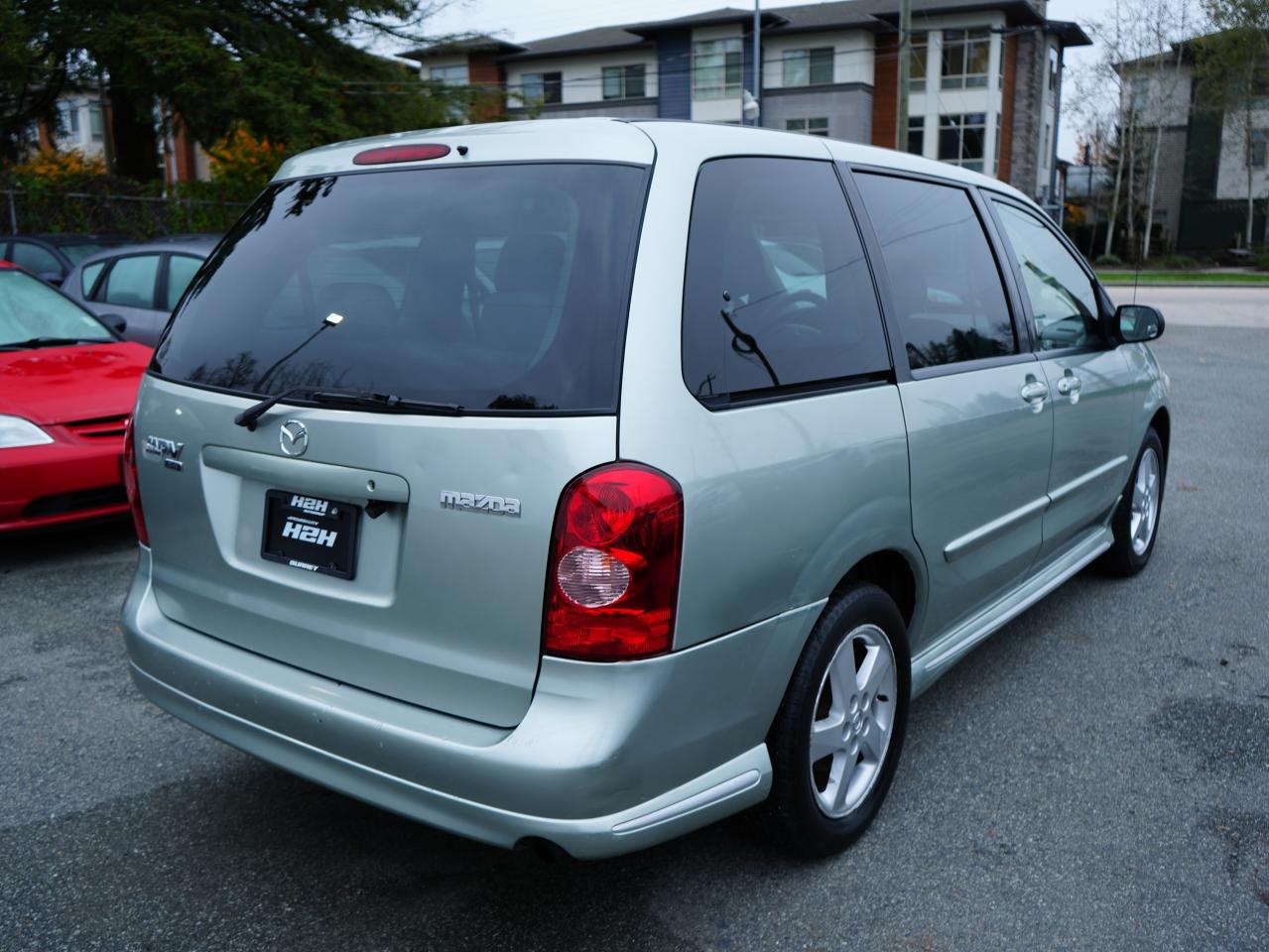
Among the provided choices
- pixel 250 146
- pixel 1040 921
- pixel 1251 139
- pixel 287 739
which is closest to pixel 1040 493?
pixel 1040 921

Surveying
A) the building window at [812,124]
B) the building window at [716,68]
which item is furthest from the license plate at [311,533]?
the building window at [716,68]

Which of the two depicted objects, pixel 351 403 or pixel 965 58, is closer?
pixel 351 403

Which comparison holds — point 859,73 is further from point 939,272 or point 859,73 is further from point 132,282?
point 939,272

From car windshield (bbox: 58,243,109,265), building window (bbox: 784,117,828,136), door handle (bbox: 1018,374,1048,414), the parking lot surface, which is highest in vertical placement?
building window (bbox: 784,117,828,136)

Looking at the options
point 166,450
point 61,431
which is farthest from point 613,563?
point 61,431

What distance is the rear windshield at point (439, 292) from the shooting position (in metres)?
2.34

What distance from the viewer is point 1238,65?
155 ft

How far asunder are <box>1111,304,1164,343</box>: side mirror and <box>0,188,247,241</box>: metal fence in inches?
665

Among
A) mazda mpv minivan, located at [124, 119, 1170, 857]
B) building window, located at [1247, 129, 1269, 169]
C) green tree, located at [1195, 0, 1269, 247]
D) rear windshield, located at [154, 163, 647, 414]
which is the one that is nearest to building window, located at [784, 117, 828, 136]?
green tree, located at [1195, 0, 1269, 247]

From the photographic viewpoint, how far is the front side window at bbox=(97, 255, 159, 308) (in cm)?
909

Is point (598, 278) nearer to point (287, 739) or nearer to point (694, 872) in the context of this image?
point (287, 739)

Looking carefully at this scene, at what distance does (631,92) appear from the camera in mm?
51281

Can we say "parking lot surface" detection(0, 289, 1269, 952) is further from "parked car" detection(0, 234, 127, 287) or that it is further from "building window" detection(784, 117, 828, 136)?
"building window" detection(784, 117, 828, 136)

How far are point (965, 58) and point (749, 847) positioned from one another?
49003 millimetres
